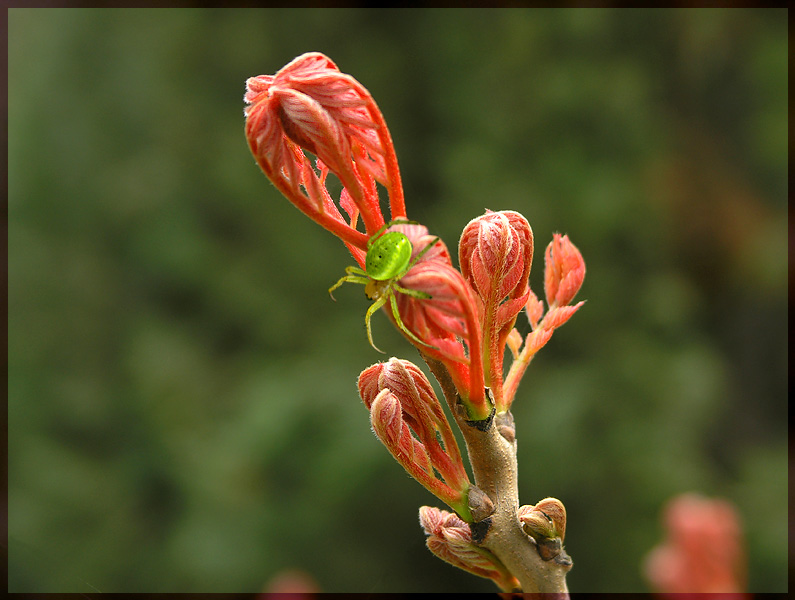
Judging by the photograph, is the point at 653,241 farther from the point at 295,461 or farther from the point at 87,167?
the point at 87,167

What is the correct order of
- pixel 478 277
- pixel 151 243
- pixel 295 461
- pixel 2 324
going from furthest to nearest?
pixel 2 324 < pixel 151 243 < pixel 295 461 < pixel 478 277

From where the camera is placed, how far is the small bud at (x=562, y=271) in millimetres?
329

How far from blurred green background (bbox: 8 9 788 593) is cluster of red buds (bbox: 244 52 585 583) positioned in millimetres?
1465

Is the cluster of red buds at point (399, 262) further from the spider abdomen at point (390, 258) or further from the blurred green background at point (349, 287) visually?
the blurred green background at point (349, 287)

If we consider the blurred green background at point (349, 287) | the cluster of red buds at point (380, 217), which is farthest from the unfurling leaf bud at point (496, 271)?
the blurred green background at point (349, 287)

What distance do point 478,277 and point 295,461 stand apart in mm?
1759

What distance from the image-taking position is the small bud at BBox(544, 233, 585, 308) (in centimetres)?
33

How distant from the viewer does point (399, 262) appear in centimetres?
24

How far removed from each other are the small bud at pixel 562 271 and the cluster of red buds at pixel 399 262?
0.06 ft

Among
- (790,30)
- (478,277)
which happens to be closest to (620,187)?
(790,30)

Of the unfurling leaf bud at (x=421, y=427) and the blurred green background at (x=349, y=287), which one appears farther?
the blurred green background at (x=349, y=287)

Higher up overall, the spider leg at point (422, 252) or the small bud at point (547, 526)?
the spider leg at point (422, 252)

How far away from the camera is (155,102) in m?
2.34

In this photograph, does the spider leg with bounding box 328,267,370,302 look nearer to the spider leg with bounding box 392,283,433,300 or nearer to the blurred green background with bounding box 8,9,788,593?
the spider leg with bounding box 392,283,433,300
